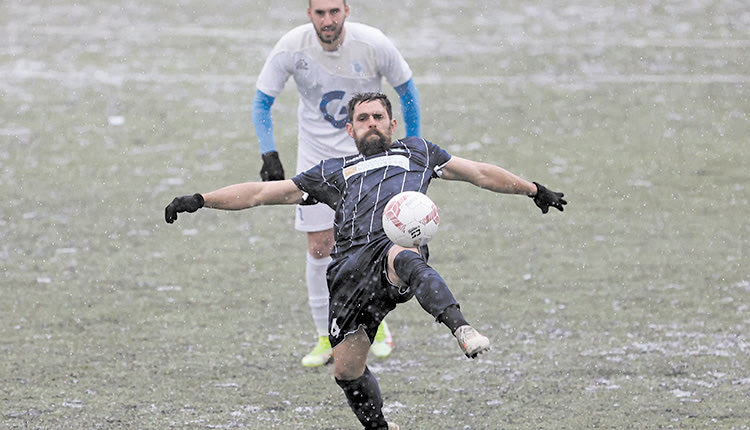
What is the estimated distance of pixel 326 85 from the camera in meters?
7.02

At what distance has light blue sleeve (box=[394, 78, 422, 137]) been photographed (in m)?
7.00

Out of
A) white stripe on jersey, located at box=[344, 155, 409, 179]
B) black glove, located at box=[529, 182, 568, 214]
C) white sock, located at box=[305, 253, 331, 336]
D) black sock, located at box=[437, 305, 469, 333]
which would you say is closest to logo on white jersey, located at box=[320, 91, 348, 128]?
white sock, located at box=[305, 253, 331, 336]

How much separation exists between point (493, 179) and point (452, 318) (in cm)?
134

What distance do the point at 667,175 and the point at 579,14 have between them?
6.38 m

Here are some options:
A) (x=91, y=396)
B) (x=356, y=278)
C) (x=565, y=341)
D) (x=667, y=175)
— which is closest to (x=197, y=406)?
(x=91, y=396)

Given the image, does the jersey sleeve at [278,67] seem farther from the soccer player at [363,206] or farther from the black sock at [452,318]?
the black sock at [452,318]

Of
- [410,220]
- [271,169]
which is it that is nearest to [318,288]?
[271,169]

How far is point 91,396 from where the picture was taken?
20.4 ft

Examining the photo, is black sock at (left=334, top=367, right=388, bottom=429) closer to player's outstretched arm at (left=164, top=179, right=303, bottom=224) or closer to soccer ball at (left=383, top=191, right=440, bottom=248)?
soccer ball at (left=383, top=191, right=440, bottom=248)

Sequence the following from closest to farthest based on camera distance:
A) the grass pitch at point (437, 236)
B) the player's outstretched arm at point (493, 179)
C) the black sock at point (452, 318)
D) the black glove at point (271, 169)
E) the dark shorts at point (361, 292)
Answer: the black sock at point (452, 318) < the dark shorts at point (361, 292) < the player's outstretched arm at point (493, 179) < the grass pitch at point (437, 236) < the black glove at point (271, 169)

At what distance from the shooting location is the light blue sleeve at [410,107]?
7.00 metres

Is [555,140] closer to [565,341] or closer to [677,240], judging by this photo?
[677,240]

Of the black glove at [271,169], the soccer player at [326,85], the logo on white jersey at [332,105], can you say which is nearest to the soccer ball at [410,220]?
the black glove at [271,169]

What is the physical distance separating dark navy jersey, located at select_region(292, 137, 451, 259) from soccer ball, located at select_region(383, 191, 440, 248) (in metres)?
0.25
